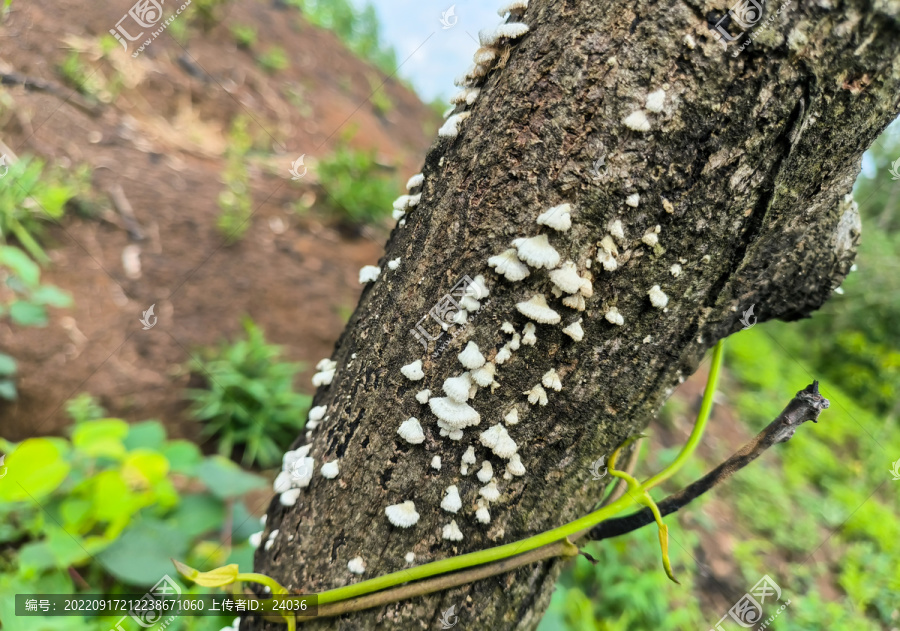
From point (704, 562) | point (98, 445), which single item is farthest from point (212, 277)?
point (704, 562)

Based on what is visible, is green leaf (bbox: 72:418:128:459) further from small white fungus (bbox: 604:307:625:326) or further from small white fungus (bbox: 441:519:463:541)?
small white fungus (bbox: 604:307:625:326)

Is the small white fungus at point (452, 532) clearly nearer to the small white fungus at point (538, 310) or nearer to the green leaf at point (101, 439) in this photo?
the small white fungus at point (538, 310)

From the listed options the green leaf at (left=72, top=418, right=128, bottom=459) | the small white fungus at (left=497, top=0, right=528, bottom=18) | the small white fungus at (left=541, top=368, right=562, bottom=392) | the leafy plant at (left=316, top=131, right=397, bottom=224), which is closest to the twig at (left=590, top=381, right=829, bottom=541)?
the small white fungus at (left=541, top=368, right=562, bottom=392)

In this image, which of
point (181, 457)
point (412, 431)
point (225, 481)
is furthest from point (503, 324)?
point (181, 457)

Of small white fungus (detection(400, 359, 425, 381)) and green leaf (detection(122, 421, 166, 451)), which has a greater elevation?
green leaf (detection(122, 421, 166, 451))

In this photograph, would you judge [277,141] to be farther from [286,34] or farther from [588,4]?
[588,4]

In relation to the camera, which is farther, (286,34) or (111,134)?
(286,34)
